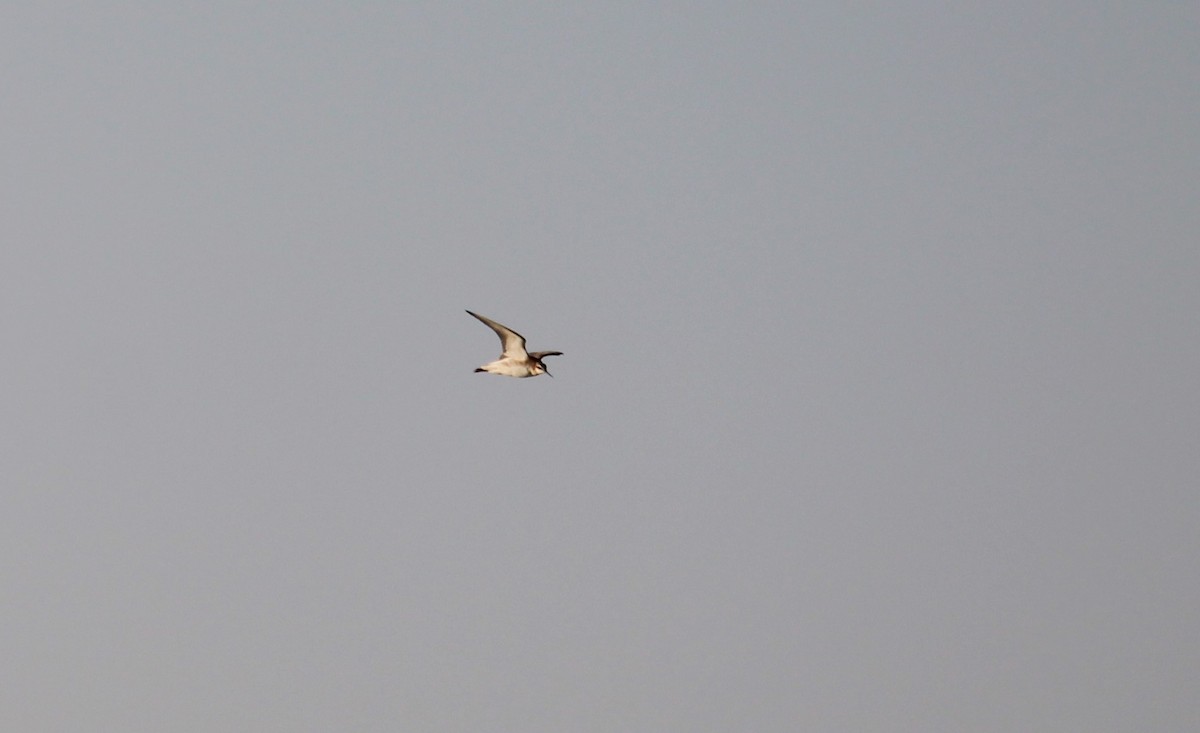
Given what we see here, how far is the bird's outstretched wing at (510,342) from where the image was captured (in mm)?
87537

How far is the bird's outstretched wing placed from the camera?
8754cm

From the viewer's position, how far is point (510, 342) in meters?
88.9

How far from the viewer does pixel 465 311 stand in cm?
7994

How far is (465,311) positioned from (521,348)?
930 cm

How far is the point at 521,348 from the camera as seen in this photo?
292ft

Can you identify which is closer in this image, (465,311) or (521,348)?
(465,311)
